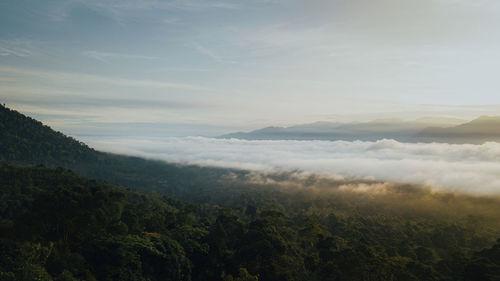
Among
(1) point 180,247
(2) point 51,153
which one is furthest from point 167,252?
(2) point 51,153

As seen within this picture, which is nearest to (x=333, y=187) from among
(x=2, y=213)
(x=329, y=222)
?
(x=329, y=222)

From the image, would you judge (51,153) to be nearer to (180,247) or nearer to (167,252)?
(180,247)

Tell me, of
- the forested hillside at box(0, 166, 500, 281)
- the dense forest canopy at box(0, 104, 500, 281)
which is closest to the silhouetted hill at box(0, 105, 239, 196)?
the dense forest canopy at box(0, 104, 500, 281)

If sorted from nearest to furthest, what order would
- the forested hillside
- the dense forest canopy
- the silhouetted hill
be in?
the forested hillside → the dense forest canopy → the silhouetted hill

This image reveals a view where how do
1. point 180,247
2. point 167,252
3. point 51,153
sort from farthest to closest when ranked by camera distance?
point 51,153, point 180,247, point 167,252

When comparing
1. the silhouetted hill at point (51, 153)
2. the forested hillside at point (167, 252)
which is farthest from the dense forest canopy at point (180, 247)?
the silhouetted hill at point (51, 153)

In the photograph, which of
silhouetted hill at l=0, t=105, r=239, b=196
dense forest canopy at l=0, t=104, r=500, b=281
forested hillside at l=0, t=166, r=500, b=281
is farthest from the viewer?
silhouetted hill at l=0, t=105, r=239, b=196

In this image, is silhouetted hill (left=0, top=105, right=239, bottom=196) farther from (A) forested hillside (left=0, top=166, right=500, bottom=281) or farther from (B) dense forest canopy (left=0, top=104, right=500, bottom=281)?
(A) forested hillside (left=0, top=166, right=500, bottom=281)

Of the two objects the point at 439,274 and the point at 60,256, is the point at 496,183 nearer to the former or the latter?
the point at 439,274

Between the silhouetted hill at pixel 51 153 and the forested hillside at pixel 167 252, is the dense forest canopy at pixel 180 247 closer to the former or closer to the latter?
the forested hillside at pixel 167 252

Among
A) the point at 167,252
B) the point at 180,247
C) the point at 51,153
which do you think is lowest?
the point at 180,247

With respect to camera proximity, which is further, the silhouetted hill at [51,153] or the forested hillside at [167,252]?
Answer: the silhouetted hill at [51,153]
